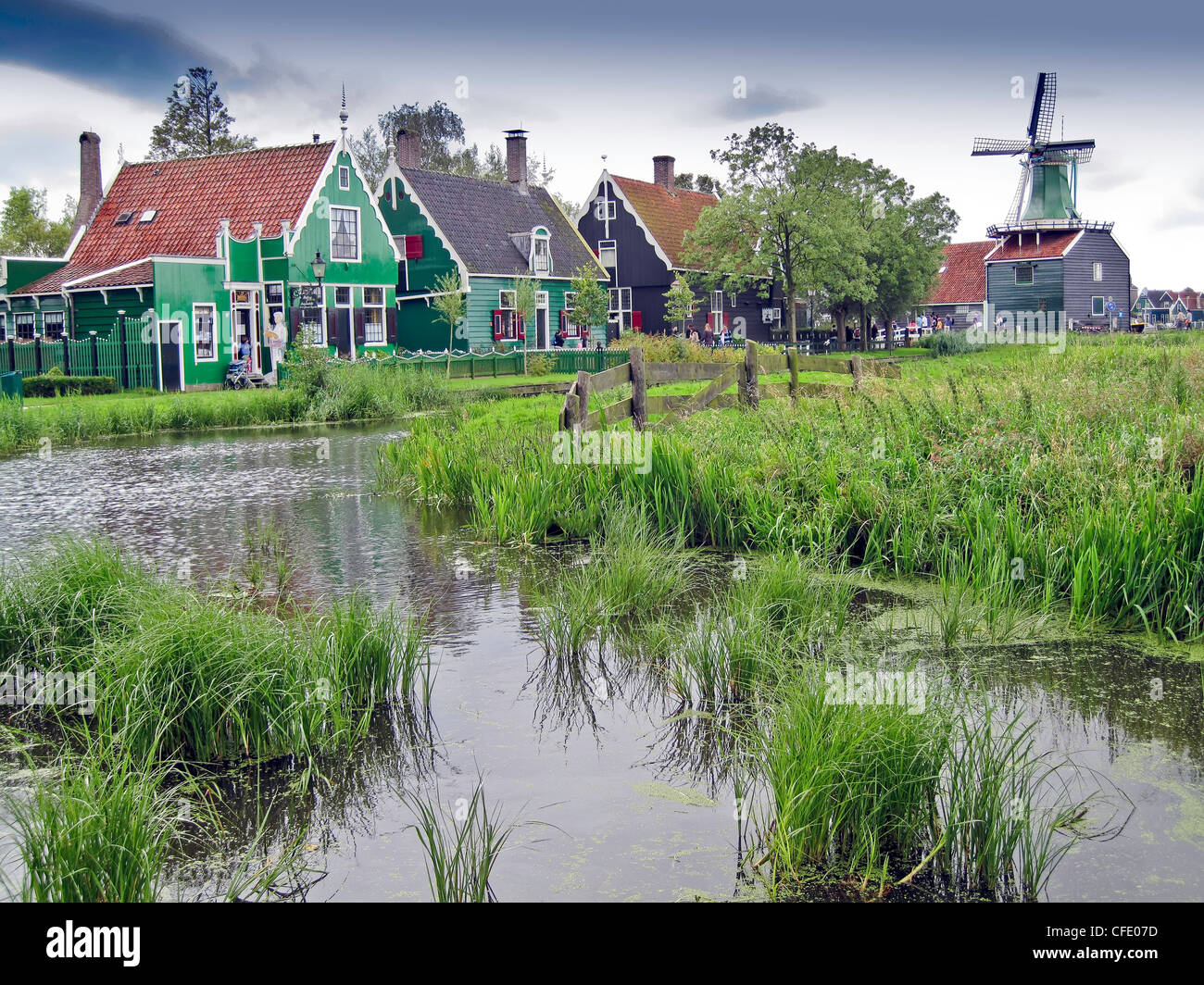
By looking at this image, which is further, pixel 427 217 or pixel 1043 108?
pixel 1043 108

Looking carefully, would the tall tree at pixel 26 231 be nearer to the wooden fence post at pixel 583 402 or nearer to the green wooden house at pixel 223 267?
the green wooden house at pixel 223 267

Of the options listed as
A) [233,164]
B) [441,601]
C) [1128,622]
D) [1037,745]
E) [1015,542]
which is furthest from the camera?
[233,164]

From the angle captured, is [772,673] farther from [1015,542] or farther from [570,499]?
[570,499]

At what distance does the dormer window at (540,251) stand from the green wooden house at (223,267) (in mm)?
7775

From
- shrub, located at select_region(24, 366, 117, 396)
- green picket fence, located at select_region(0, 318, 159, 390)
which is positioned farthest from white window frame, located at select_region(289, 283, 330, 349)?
shrub, located at select_region(24, 366, 117, 396)

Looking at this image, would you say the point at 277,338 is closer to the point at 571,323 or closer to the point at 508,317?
the point at 508,317

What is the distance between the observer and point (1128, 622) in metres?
7.25

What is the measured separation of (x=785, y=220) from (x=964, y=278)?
34.8 m

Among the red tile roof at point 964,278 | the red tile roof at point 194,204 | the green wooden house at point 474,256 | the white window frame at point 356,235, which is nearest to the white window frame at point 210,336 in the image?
the red tile roof at point 194,204

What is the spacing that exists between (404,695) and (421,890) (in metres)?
2.00

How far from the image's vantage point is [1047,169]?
199 ft

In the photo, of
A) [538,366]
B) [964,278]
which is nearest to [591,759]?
[538,366]

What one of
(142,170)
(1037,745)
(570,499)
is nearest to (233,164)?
(142,170)

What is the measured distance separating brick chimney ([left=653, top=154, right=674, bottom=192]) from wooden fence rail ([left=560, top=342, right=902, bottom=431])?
44226 mm
